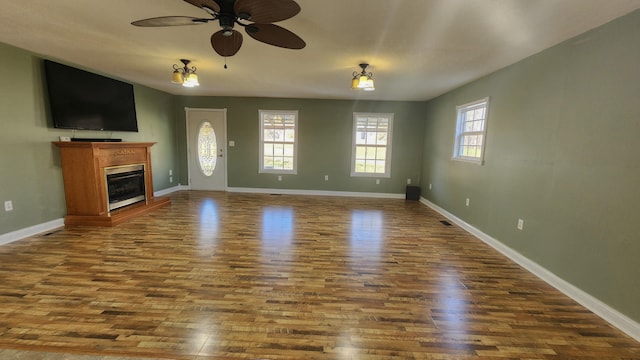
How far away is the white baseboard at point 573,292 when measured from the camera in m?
1.90

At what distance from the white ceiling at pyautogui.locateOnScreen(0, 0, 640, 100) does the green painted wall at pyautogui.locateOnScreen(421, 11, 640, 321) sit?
0.24m

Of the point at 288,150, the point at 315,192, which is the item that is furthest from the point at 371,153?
the point at 288,150

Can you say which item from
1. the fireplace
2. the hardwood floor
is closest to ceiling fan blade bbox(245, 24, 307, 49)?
the hardwood floor

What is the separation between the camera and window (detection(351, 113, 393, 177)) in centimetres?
638

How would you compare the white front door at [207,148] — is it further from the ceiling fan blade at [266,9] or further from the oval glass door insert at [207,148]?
the ceiling fan blade at [266,9]

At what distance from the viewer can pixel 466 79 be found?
13.3 ft

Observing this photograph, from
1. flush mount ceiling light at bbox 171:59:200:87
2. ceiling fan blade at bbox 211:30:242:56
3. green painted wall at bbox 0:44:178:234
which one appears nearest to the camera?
ceiling fan blade at bbox 211:30:242:56

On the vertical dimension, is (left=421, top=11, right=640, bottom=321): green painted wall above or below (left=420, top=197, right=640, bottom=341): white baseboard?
above

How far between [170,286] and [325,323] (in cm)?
142

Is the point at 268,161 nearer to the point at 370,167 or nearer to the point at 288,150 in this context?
the point at 288,150

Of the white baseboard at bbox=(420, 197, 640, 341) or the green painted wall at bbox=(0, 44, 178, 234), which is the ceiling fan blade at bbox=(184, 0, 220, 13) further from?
the white baseboard at bbox=(420, 197, 640, 341)

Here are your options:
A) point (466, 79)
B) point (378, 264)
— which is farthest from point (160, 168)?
point (466, 79)

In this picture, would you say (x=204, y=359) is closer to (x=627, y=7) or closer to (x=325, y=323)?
(x=325, y=323)

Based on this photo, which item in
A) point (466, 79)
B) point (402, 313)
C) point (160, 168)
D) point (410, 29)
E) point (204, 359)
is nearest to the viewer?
point (204, 359)
